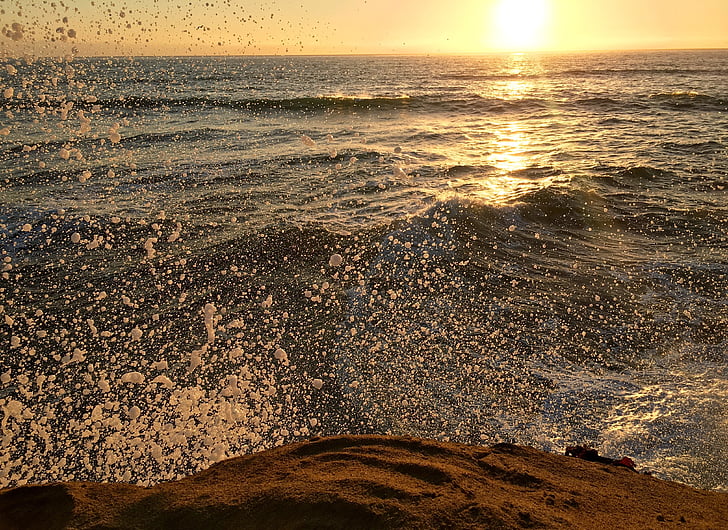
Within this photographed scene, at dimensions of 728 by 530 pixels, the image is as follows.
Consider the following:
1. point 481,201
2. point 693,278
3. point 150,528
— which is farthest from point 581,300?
A: point 150,528

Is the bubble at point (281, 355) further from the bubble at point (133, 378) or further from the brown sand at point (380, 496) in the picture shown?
the brown sand at point (380, 496)

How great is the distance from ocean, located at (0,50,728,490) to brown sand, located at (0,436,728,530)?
72 cm

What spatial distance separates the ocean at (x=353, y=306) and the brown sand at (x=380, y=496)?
2.35 ft

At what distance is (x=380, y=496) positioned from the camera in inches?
86.0

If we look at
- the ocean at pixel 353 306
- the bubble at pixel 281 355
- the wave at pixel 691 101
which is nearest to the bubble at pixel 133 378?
the ocean at pixel 353 306

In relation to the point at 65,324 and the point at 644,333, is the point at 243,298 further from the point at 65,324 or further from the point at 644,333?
the point at 644,333

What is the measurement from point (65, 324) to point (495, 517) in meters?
4.59

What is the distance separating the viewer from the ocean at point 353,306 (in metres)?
3.51

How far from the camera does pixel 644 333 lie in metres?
4.67

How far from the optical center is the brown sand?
2.10 meters

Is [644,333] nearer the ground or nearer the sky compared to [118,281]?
nearer the ground

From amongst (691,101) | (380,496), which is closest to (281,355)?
(380,496)

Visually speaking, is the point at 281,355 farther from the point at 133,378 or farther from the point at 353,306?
the point at 133,378

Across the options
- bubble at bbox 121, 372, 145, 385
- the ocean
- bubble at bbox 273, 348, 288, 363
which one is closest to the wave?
the ocean
